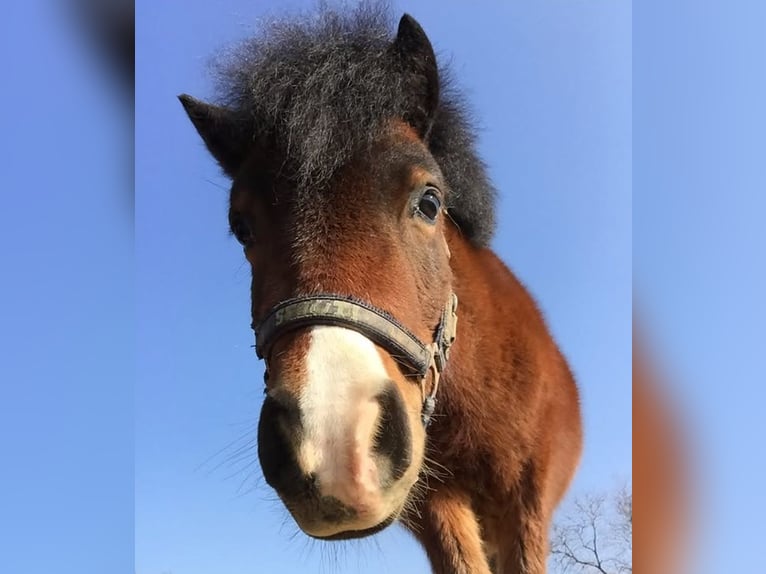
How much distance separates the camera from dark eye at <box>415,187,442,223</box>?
1542mm

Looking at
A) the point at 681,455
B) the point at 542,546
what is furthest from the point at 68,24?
the point at 681,455

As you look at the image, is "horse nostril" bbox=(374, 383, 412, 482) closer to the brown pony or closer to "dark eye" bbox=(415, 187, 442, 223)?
the brown pony

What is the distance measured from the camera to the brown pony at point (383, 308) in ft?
3.92

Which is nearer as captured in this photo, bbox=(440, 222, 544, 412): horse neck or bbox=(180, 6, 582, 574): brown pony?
bbox=(180, 6, 582, 574): brown pony

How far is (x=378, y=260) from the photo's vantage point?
4.52ft

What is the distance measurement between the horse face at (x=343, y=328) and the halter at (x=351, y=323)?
17 mm

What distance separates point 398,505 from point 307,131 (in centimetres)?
83

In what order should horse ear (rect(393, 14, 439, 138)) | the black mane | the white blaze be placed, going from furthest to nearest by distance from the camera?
horse ear (rect(393, 14, 439, 138)) → the black mane → the white blaze

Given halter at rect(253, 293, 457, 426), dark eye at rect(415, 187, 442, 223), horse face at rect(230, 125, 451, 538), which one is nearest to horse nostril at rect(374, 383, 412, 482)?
horse face at rect(230, 125, 451, 538)

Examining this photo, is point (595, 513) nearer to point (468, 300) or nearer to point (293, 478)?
point (468, 300)

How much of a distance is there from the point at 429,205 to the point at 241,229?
0.48 m

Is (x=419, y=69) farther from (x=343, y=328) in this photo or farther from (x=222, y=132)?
(x=343, y=328)

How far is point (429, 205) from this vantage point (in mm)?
1562

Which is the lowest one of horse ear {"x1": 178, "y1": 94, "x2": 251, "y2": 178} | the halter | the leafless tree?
the leafless tree
